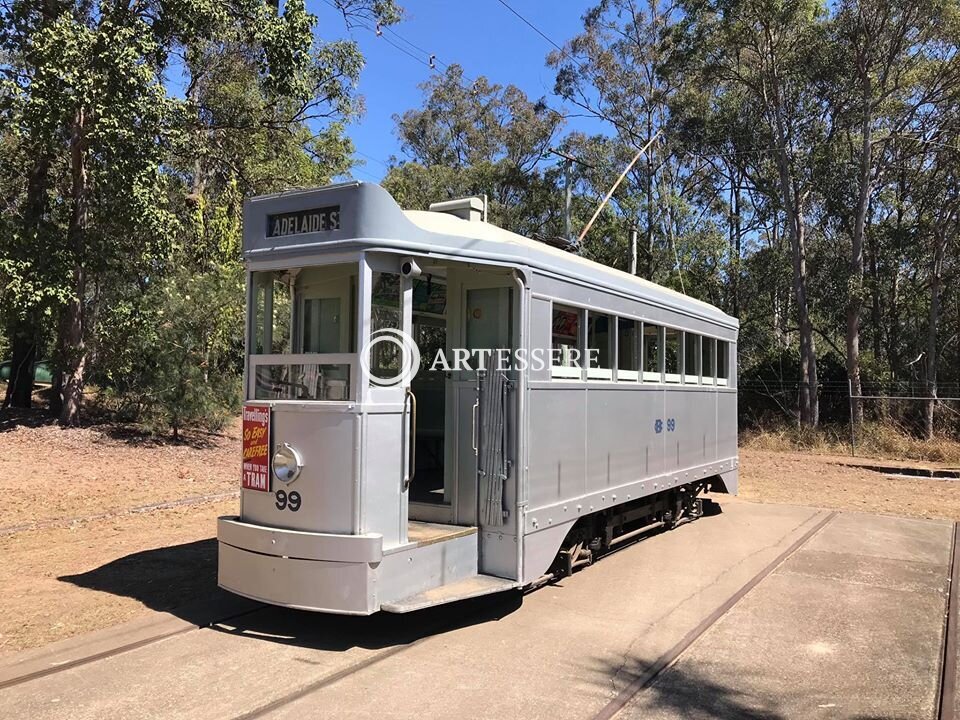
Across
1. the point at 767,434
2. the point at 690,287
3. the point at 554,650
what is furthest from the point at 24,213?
the point at 690,287

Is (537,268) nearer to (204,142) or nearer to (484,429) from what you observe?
(484,429)

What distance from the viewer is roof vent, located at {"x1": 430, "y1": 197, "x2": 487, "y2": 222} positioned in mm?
6852

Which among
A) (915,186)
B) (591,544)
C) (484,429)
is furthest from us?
(915,186)

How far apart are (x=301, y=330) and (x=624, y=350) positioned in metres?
3.35

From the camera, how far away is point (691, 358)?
9648mm

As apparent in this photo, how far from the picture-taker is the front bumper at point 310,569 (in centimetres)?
502

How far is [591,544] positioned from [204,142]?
41.9ft

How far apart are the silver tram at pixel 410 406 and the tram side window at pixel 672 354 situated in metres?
1.59

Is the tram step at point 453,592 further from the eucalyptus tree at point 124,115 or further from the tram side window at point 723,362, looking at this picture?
the eucalyptus tree at point 124,115

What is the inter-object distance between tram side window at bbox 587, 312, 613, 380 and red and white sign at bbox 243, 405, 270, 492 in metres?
2.94

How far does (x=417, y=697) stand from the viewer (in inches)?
173

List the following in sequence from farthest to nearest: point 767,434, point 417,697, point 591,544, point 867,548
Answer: point 767,434 < point 867,548 < point 591,544 < point 417,697

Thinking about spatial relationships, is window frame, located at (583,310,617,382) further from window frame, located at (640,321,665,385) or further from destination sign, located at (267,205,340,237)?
destination sign, located at (267,205,340,237)

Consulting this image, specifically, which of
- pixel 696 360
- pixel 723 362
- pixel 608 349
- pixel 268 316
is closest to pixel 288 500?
pixel 268 316
